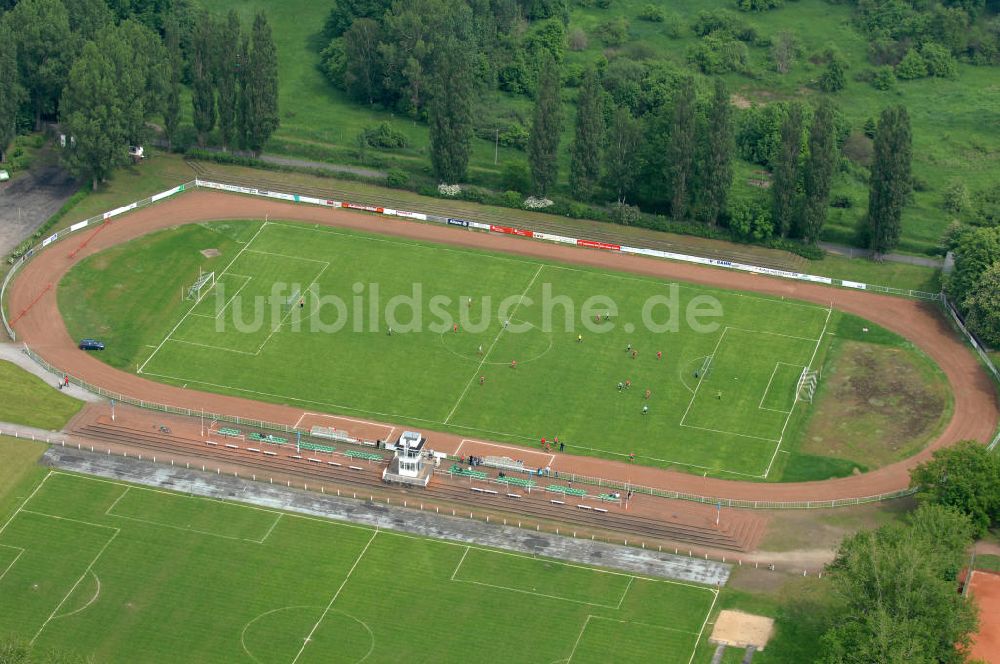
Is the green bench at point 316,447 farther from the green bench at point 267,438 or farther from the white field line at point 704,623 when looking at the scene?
the white field line at point 704,623

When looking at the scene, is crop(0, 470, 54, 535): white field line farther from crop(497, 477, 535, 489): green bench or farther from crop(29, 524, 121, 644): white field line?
crop(497, 477, 535, 489): green bench

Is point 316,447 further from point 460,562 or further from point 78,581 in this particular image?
point 78,581

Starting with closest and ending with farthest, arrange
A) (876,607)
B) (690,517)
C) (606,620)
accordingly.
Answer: (876,607) → (606,620) → (690,517)

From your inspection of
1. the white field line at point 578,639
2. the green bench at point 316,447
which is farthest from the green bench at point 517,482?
the white field line at point 578,639

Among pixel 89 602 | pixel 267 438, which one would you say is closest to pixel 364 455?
pixel 267 438

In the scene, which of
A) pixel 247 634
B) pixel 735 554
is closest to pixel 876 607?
pixel 735 554

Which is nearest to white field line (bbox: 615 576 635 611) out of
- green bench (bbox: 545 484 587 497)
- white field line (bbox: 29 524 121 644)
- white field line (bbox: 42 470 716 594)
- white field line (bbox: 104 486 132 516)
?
white field line (bbox: 42 470 716 594)

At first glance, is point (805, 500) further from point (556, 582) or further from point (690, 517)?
point (556, 582)
